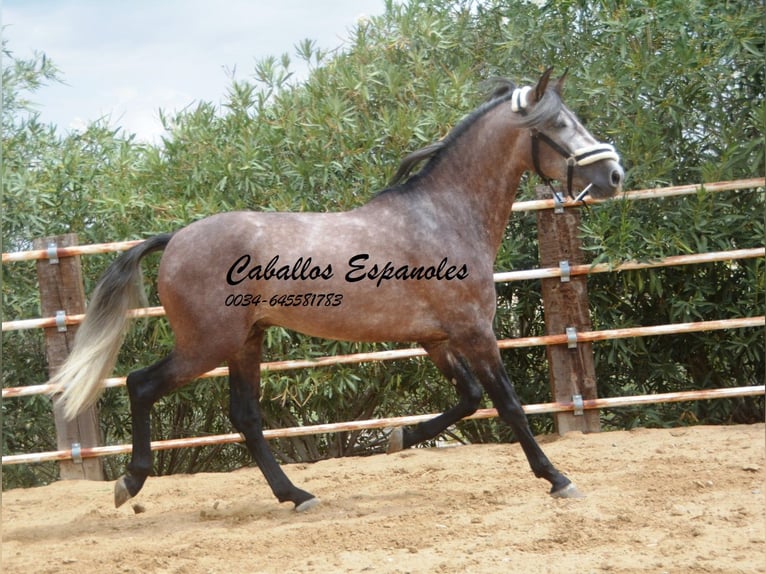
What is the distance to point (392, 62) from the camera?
596cm

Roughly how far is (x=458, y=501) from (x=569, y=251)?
1.91m

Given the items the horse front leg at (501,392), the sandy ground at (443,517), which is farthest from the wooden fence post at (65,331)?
the horse front leg at (501,392)

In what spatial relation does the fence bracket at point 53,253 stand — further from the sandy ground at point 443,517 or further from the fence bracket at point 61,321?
the sandy ground at point 443,517

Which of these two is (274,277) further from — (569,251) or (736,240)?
(736,240)

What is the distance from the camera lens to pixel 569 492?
11.6 ft

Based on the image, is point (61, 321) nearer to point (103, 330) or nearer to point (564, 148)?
point (103, 330)

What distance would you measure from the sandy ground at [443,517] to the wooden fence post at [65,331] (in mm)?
159

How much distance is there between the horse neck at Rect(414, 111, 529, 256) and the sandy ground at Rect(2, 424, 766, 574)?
1.21 m

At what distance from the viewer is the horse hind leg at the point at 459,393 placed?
3982mm

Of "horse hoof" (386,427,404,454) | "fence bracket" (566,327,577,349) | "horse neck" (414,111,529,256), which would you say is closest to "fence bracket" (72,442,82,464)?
"horse hoof" (386,427,404,454)

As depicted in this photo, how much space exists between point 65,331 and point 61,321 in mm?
73

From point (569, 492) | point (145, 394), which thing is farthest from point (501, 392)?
point (145, 394)

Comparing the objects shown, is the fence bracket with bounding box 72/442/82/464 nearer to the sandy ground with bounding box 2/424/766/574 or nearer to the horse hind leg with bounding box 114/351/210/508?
the sandy ground with bounding box 2/424/766/574

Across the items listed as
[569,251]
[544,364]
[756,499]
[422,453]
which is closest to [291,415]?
[422,453]
